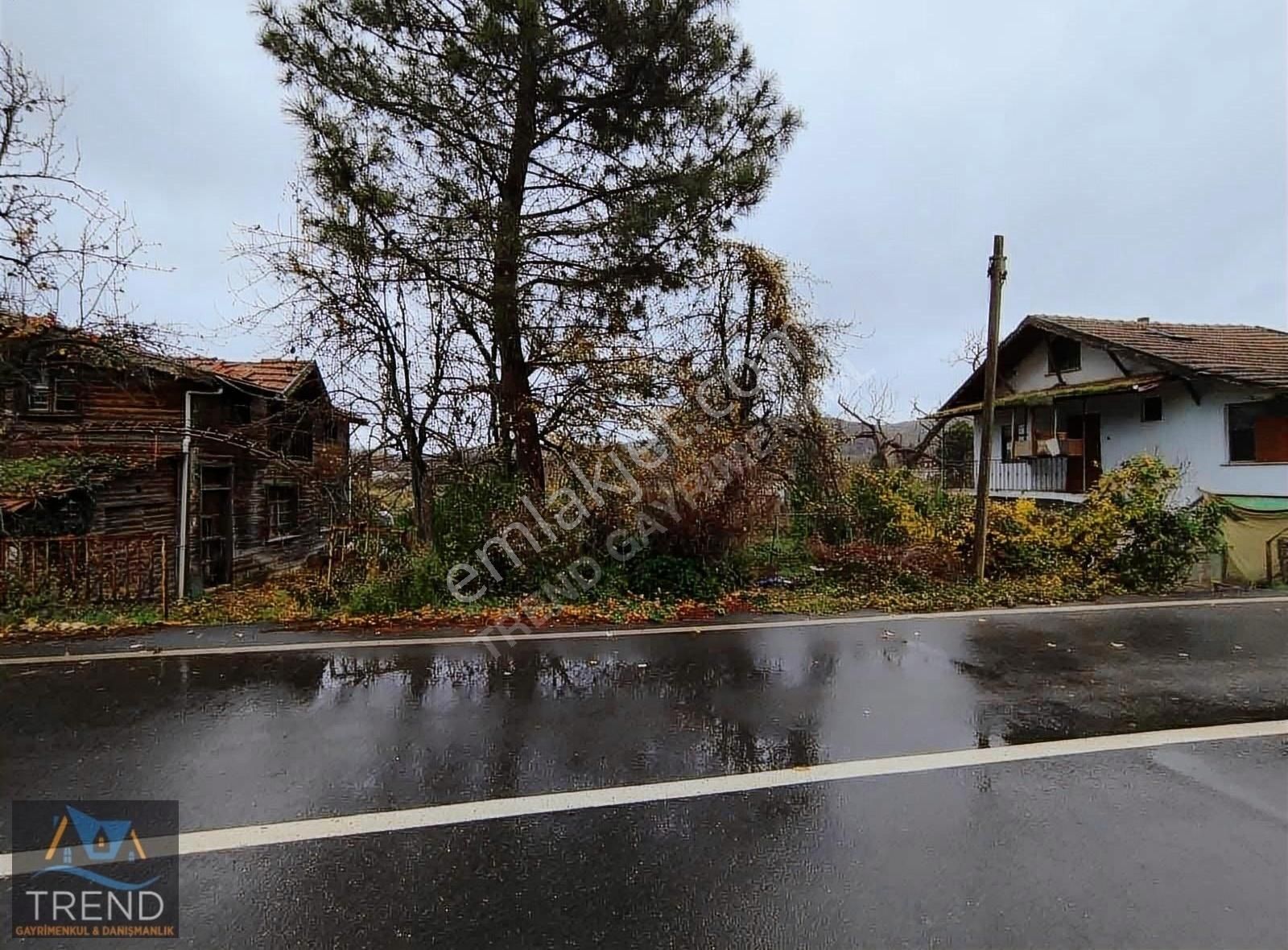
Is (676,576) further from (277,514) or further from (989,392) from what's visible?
(277,514)

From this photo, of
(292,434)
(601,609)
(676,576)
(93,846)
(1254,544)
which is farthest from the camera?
(292,434)

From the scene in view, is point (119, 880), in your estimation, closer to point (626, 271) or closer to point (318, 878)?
point (318, 878)

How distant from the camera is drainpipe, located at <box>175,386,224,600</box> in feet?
40.6

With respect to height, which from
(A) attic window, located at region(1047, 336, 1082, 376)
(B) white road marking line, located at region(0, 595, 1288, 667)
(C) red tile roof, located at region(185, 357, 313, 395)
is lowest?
(B) white road marking line, located at region(0, 595, 1288, 667)

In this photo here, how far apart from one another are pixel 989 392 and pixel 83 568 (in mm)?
13040

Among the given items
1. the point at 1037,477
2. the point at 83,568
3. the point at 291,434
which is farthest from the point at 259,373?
the point at 1037,477

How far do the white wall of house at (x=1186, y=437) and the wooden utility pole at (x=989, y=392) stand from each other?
6.89 m

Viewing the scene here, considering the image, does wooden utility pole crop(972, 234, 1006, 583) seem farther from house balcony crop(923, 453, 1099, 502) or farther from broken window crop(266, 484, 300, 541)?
broken window crop(266, 484, 300, 541)

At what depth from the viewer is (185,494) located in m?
12.9

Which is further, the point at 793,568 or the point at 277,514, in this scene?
the point at 277,514

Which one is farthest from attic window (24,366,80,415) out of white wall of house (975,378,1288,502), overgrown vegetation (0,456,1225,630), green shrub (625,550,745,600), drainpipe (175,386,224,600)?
white wall of house (975,378,1288,502)

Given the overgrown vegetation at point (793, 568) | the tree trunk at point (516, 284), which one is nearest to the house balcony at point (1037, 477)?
the overgrown vegetation at point (793, 568)

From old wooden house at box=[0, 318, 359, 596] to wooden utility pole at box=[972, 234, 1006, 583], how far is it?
965 cm

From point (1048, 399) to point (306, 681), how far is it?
62.3ft
